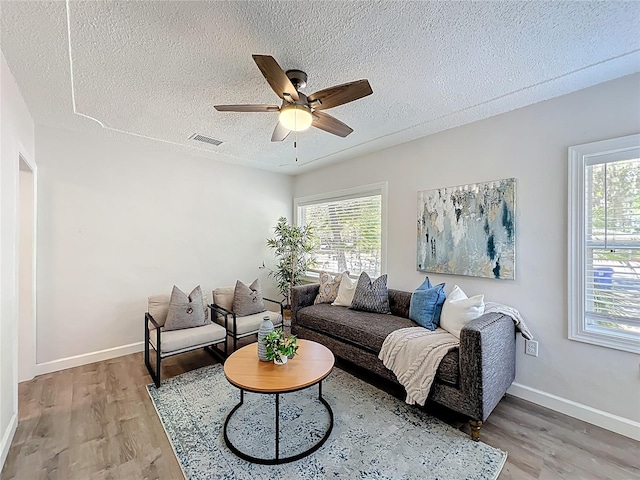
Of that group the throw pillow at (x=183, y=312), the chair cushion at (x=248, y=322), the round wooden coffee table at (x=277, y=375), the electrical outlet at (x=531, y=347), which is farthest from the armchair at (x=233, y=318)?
the electrical outlet at (x=531, y=347)

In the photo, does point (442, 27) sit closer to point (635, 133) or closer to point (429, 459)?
point (635, 133)

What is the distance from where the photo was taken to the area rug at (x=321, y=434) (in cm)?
174

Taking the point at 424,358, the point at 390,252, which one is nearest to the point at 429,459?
the point at 424,358

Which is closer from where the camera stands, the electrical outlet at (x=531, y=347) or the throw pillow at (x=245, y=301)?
the electrical outlet at (x=531, y=347)

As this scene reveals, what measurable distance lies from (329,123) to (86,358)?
12.4 ft

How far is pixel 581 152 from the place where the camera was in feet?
7.51

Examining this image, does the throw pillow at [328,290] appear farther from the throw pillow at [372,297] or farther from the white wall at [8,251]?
the white wall at [8,251]

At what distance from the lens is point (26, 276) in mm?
2906

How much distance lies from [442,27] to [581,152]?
1629 millimetres

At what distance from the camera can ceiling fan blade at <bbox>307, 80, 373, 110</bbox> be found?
5.87 ft

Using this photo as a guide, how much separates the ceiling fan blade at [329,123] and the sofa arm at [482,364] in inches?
73.2

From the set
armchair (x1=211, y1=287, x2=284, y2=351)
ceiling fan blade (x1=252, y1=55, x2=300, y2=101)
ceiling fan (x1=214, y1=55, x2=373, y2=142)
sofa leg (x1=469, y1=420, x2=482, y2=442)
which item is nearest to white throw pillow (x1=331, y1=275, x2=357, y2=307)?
armchair (x1=211, y1=287, x2=284, y2=351)

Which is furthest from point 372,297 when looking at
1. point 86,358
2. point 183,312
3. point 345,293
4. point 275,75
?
point 86,358

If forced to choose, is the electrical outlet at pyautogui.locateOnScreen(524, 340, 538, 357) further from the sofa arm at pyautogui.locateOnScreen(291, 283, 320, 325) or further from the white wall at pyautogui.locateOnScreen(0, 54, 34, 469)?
the white wall at pyautogui.locateOnScreen(0, 54, 34, 469)
